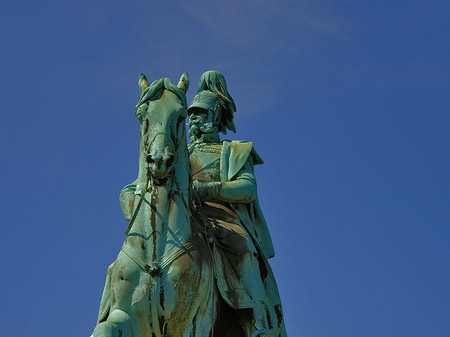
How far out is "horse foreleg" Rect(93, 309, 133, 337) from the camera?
11.5 metres

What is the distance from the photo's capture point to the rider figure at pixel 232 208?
42.4ft

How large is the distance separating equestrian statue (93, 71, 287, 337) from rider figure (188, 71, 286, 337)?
19 mm

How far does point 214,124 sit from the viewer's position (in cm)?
1468

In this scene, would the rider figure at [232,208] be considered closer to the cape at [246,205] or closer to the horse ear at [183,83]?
the cape at [246,205]

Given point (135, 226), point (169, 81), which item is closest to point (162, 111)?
point (169, 81)

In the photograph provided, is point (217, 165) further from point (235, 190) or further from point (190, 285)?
point (190, 285)

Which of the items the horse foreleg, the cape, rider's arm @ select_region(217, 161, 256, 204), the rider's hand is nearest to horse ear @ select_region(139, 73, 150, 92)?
the rider's hand

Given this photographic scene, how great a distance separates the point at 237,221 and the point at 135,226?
2018 millimetres

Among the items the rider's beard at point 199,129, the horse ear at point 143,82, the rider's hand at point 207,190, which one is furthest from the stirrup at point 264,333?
the horse ear at point 143,82

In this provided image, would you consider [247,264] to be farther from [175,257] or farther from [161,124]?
[161,124]

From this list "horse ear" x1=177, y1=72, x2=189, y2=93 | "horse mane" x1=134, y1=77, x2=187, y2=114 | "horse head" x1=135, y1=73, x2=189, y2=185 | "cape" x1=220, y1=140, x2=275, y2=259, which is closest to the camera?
"horse head" x1=135, y1=73, x2=189, y2=185

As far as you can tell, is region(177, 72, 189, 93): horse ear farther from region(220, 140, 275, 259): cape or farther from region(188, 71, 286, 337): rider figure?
region(220, 140, 275, 259): cape

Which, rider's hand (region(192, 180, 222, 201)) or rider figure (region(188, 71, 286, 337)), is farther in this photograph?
rider's hand (region(192, 180, 222, 201))

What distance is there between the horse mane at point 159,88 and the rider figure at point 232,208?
1576 mm
